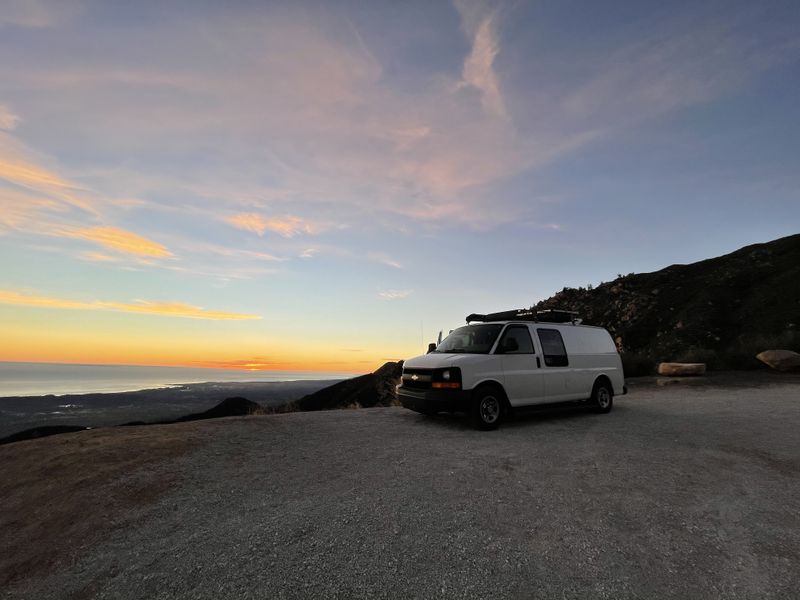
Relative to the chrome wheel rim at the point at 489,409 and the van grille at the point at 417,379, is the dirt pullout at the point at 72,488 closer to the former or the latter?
the van grille at the point at 417,379

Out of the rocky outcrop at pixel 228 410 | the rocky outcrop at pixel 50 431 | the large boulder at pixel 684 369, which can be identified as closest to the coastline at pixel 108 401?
the rocky outcrop at pixel 228 410

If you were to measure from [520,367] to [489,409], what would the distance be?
1.25 meters

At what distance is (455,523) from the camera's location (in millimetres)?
4742

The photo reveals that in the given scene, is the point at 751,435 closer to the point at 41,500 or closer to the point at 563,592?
the point at 563,592

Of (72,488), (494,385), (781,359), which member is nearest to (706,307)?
(781,359)

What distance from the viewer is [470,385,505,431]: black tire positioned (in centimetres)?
936

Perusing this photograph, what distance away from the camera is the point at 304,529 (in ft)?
15.1

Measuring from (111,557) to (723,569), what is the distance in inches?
224

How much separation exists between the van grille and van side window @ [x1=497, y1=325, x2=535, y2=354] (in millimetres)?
1688

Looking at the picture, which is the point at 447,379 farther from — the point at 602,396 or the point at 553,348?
the point at 602,396

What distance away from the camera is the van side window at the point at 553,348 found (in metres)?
10.8

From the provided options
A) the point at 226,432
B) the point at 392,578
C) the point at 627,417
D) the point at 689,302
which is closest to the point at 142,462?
the point at 226,432

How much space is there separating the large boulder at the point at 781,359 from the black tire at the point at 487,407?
61.8ft

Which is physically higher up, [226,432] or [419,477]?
[226,432]
